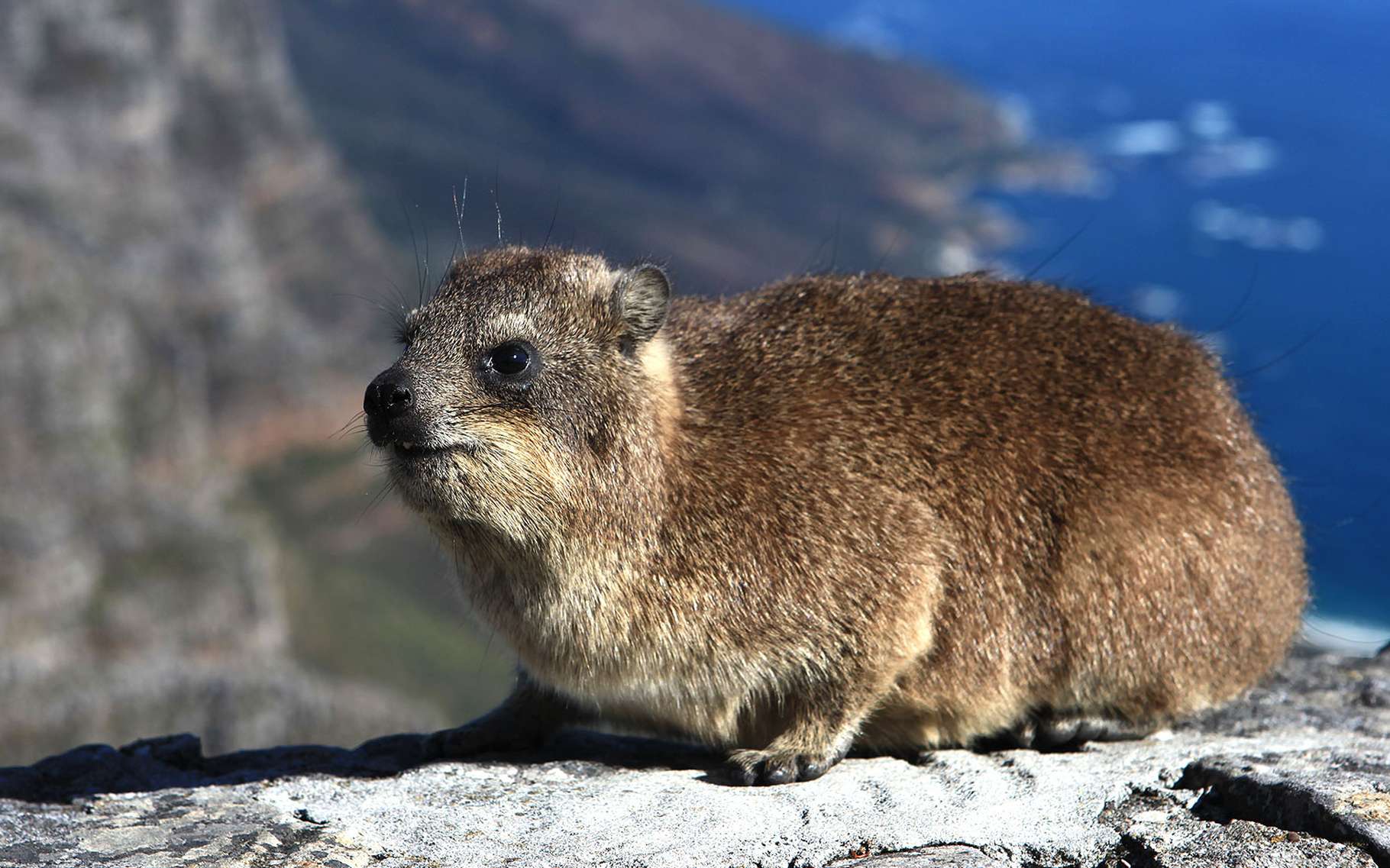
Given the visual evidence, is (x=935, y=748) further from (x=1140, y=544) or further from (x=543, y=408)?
(x=543, y=408)

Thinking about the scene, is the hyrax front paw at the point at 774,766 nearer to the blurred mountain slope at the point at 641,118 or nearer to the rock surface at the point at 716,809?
the rock surface at the point at 716,809

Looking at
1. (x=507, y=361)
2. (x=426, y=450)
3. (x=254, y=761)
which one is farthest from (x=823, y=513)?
(x=254, y=761)

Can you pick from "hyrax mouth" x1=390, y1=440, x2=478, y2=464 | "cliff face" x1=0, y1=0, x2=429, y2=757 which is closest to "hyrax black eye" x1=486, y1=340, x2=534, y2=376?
"hyrax mouth" x1=390, y1=440, x2=478, y2=464

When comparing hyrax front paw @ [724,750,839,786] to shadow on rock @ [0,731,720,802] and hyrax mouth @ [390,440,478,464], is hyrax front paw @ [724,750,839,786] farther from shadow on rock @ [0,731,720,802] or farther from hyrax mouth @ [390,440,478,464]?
hyrax mouth @ [390,440,478,464]

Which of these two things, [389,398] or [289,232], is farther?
[289,232]

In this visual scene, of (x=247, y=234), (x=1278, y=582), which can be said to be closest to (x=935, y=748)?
(x=1278, y=582)

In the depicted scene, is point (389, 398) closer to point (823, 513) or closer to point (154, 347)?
point (823, 513)

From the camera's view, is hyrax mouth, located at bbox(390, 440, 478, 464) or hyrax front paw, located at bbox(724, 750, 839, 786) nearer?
hyrax mouth, located at bbox(390, 440, 478, 464)
